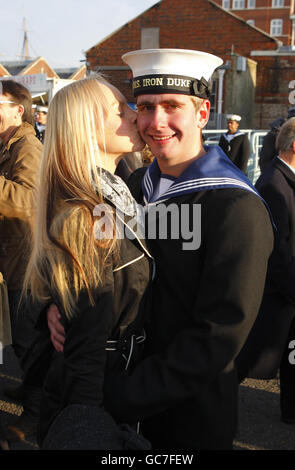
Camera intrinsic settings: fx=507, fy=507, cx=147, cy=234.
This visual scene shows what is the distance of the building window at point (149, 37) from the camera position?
32125mm

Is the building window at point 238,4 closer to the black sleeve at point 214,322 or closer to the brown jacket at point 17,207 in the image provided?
the brown jacket at point 17,207

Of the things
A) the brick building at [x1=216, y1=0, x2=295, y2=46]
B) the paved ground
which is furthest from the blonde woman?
the brick building at [x1=216, y1=0, x2=295, y2=46]

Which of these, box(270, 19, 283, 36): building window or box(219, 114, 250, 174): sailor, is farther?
box(270, 19, 283, 36): building window

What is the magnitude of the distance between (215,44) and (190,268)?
3214 centimetres

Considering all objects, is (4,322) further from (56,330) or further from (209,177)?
(209,177)

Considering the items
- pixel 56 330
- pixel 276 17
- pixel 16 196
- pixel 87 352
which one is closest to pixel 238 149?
pixel 16 196

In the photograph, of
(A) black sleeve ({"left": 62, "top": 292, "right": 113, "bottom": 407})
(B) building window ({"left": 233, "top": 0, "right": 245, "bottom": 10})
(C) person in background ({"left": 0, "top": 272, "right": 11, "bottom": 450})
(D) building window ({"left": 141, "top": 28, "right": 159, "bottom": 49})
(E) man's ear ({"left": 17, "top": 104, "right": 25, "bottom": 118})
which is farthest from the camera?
(B) building window ({"left": 233, "top": 0, "right": 245, "bottom": 10})

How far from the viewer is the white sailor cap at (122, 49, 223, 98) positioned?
1.74 meters

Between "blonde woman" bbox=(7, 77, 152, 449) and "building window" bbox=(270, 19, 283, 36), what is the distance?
67.2m

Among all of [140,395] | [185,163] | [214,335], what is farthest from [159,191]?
[140,395]

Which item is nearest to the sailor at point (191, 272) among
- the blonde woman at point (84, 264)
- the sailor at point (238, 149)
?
the blonde woman at point (84, 264)

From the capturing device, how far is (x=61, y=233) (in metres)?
1.57

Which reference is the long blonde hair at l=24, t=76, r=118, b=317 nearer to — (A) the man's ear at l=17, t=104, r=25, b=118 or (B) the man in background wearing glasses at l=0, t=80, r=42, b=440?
(B) the man in background wearing glasses at l=0, t=80, r=42, b=440

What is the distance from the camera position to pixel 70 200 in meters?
1.64
